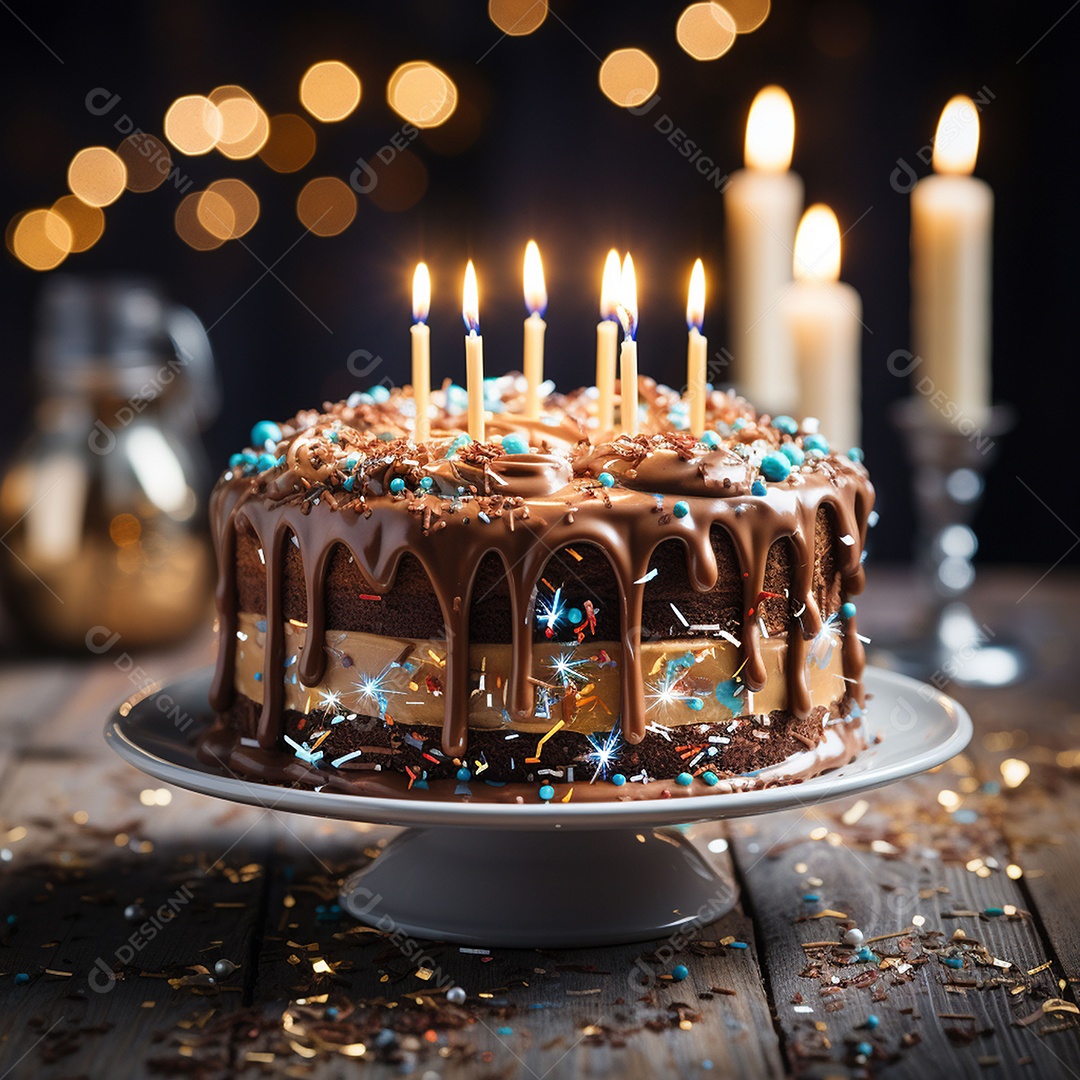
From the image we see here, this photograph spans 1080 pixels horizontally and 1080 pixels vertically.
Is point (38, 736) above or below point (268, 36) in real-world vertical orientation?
below

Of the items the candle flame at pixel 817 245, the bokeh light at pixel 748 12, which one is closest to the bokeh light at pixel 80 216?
the bokeh light at pixel 748 12

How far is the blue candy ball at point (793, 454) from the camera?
1.89m

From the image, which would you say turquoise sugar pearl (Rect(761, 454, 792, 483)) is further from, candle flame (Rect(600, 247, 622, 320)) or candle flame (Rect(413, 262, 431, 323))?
candle flame (Rect(413, 262, 431, 323))

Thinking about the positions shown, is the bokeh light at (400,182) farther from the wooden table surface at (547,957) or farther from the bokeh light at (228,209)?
the wooden table surface at (547,957)

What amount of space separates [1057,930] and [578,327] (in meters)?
2.63

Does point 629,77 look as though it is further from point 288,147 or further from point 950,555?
point 950,555

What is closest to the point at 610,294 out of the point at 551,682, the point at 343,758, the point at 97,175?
the point at 551,682

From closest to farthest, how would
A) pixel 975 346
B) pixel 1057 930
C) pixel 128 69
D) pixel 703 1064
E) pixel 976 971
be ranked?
1. pixel 703 1064
2. pixel 976 971
3. pixel 1057 930
4. pixel 975 346
5. pixel 128 69

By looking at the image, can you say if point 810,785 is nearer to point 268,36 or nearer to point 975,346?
point 975,346

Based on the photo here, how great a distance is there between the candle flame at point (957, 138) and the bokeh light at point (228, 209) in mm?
2060

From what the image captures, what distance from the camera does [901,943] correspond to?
6.02 feet

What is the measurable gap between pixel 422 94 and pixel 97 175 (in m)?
0.98

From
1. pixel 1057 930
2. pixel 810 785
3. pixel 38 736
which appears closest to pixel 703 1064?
pixel 810 785

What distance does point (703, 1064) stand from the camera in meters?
1.53
